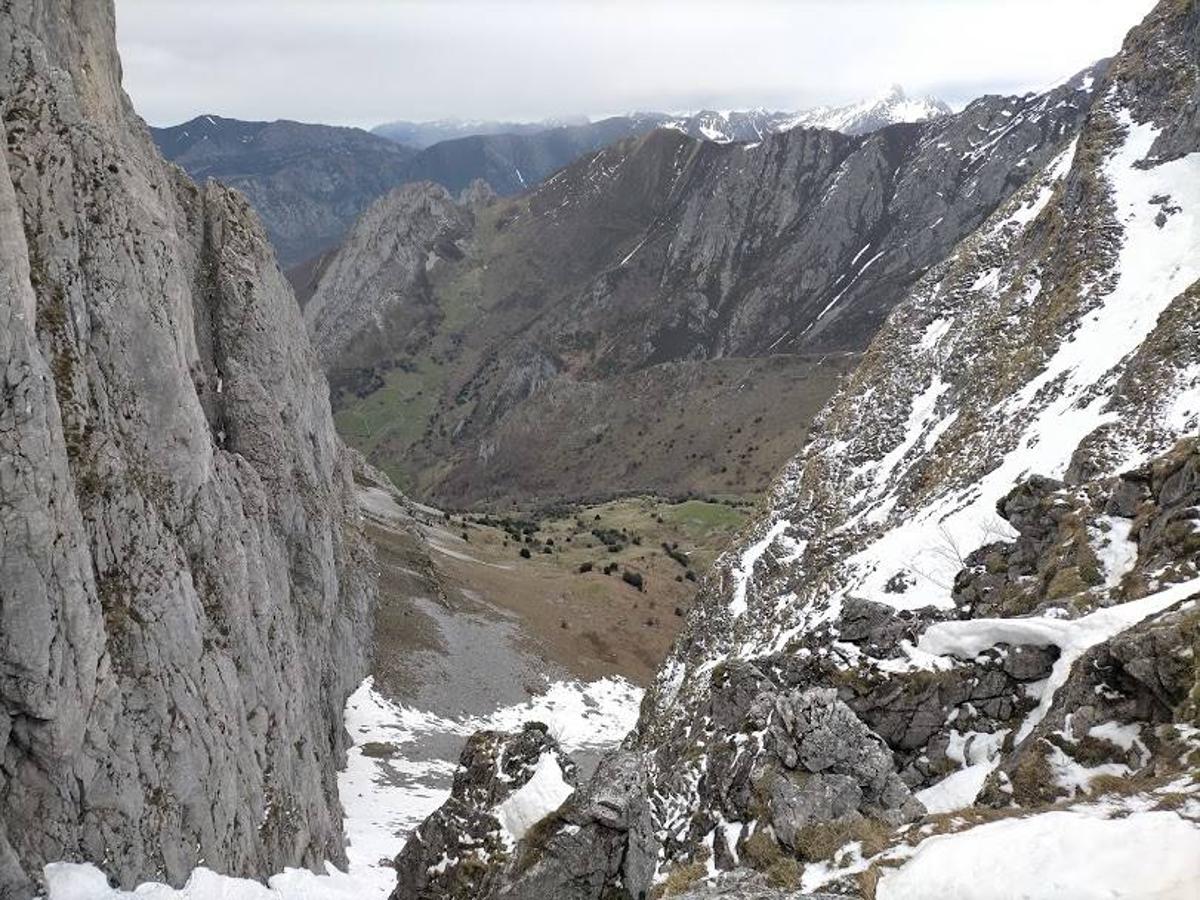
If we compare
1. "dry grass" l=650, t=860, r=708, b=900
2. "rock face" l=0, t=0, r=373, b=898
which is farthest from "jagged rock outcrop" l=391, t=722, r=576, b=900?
"rock face" l=0, t=0, r=373, b=898

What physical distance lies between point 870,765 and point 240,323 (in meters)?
34.0

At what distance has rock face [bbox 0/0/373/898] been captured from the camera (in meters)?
21.6

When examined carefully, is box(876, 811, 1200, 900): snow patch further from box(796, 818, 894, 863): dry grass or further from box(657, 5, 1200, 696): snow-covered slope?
box(657, 5, 1200, 696): snow-covered slope

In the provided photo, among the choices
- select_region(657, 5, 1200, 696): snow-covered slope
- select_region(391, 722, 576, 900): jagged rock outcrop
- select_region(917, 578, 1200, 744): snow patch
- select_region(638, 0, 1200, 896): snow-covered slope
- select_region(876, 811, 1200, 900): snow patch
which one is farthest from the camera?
select_region(657, 5, 1200, 696): snow-covered slope

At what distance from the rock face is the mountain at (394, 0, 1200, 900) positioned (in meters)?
9.07

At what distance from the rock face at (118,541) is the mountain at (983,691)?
357 inches

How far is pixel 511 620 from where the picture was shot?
3009 inches

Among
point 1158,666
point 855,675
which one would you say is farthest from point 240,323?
point 1158,666

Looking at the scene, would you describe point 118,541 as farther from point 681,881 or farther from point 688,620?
point 688,620

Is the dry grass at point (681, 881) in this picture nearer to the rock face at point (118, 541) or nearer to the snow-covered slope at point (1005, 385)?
the snow-covered slope at point (1005, 385)

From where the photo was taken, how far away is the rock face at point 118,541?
2156cm

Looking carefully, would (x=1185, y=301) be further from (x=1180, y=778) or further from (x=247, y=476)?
(x=247, y=476)

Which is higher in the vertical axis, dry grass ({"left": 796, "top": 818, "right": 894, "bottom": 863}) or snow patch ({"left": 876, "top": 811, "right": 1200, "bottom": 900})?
snow patch ({"left": 876, "top": 811, "right": 1200, "bottom": 900})

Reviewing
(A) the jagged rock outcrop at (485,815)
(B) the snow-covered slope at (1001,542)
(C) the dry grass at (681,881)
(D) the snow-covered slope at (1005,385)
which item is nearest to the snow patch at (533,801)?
(A) the jagged rock outcrop at (485,815)
